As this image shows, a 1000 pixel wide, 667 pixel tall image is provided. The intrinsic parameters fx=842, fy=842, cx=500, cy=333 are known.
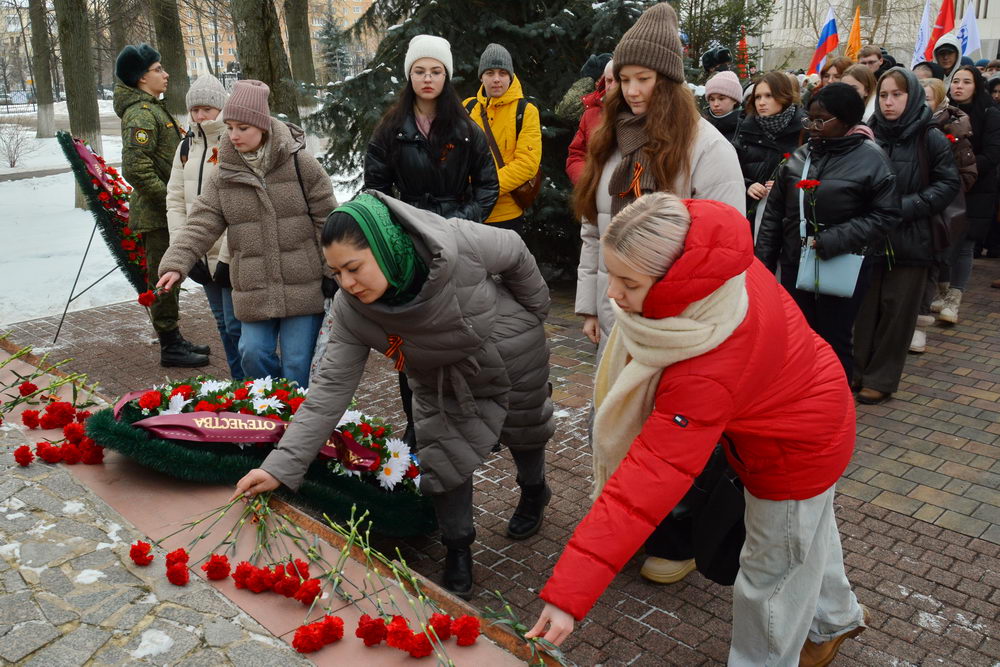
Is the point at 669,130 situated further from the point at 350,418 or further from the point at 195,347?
the point at 195,347

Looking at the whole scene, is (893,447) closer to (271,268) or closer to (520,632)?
(520,632)

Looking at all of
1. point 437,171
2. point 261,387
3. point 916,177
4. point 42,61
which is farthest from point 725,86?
point 42,61

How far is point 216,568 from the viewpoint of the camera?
9.41ft

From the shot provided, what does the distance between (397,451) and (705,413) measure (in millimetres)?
1885

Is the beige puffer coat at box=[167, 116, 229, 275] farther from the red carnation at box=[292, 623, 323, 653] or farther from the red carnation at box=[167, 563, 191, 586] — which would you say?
the red carnation at box=[292, 623, 323, 653]

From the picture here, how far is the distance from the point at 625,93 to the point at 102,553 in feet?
9.06

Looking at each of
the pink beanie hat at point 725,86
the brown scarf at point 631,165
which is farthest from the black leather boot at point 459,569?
the pink beanie hat at point 725,86

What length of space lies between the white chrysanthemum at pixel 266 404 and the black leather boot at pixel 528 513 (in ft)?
3.86

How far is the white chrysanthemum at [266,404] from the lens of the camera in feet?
12.4

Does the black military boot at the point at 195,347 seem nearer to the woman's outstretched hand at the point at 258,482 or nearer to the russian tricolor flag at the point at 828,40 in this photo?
the woman's outstretched hand at the point at 258,482

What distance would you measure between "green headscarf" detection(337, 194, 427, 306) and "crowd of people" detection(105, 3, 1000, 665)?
0.01 m

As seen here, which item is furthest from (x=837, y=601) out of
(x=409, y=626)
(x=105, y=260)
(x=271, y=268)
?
(x=105, y=260)

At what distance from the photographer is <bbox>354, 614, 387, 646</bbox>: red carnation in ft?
8.08

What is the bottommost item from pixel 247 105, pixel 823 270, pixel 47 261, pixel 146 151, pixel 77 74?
pixel 47 261
